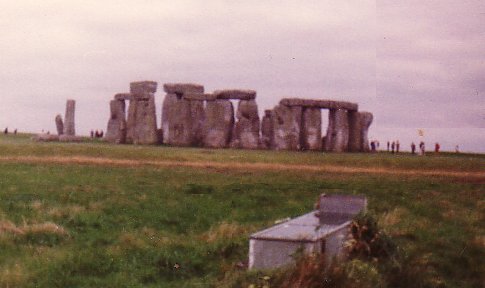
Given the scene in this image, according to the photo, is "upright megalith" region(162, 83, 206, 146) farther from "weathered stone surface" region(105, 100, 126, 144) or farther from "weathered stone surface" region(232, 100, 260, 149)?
"weathered stone surface" region(105, 100, 126, 144)

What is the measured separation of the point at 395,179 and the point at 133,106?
28318mm

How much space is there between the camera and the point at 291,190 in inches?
822

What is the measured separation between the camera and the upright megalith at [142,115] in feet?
158

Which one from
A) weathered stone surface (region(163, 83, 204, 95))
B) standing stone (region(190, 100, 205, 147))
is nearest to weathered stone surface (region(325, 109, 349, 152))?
standing stone (region(190, 100, 205, 147))

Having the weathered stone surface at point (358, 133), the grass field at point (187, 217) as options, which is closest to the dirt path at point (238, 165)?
the grass field at point (187, 217)

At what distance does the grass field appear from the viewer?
1190cm

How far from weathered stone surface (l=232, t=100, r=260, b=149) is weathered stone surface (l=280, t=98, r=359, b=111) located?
6.22 feet

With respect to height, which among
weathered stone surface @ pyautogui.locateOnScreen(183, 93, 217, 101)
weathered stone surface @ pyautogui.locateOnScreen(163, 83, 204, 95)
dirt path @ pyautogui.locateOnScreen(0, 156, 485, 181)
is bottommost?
dirt path @ pyautogui.locateOnScreen(0, 156, 485, 181)

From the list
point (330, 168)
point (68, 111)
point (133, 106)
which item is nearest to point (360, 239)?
point (330, 168)

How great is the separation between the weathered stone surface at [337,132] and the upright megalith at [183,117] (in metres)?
7.94

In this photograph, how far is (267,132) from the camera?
159 feet

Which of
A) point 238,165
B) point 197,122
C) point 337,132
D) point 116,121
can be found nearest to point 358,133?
point 337,132

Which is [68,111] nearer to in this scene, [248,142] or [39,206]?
[248,142]

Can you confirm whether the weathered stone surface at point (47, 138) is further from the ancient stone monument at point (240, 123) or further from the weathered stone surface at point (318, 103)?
the weathered stone surface at point (318, 103)
